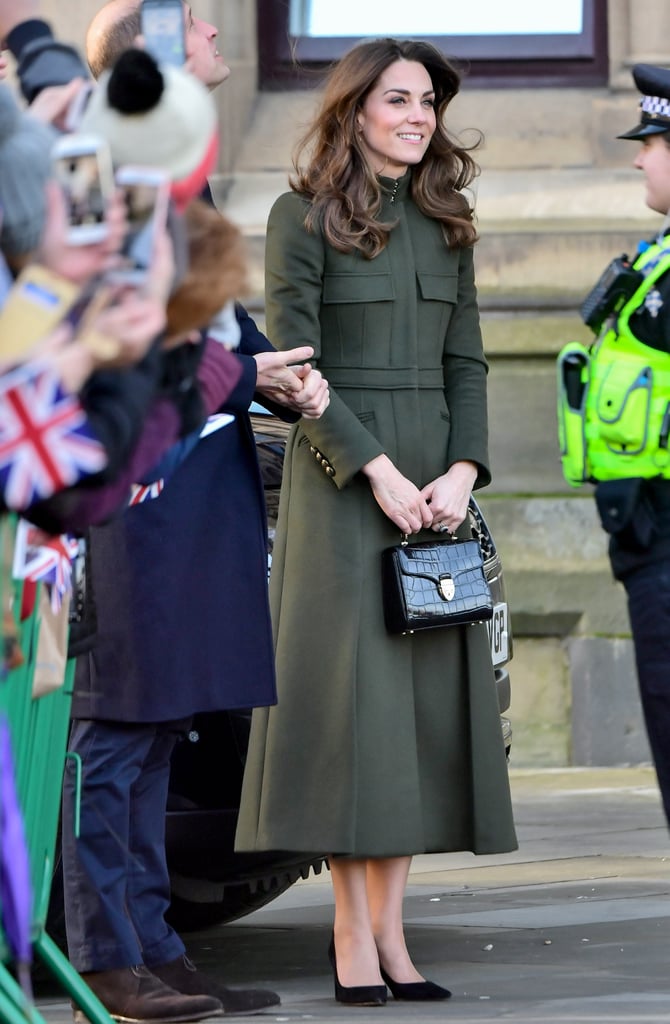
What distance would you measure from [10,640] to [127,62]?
2.50 feet

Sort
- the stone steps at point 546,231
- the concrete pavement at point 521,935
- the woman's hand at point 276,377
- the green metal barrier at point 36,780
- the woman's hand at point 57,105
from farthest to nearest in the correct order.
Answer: the stone steps at point 546,231 → the concrete pavement at point 521,935 → the woman's hand at point 276,377 → the green metal barrier at point 36,780 → the woman's hand at point 57,105

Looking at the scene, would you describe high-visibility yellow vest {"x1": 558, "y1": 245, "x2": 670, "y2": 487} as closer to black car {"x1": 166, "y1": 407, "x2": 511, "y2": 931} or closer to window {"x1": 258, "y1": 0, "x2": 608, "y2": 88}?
black car {"x1": 166, "y1": 407, "x2": 511, "y2": 931}

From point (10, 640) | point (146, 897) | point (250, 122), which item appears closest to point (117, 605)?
point (146, 897)

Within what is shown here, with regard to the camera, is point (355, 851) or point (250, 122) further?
point (250, 122)

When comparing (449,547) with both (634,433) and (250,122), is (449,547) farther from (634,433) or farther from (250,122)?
(250,122)

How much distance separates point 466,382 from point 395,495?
0.42 metres

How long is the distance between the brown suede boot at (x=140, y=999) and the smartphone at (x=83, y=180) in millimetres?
2103

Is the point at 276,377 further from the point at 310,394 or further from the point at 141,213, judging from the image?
the point at 141,213

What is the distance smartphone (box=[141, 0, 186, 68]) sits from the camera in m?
3.09

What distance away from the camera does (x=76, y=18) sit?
1032 cm

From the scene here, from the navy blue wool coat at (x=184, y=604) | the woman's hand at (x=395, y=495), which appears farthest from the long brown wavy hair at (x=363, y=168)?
the navy blue wool coat at (x=184, y=604)

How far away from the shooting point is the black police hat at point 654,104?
4.62m

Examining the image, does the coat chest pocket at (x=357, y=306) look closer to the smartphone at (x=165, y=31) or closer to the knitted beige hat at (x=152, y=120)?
the smartphone at (x=165, y=31)

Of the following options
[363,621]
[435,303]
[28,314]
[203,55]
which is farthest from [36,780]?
[435,303]
